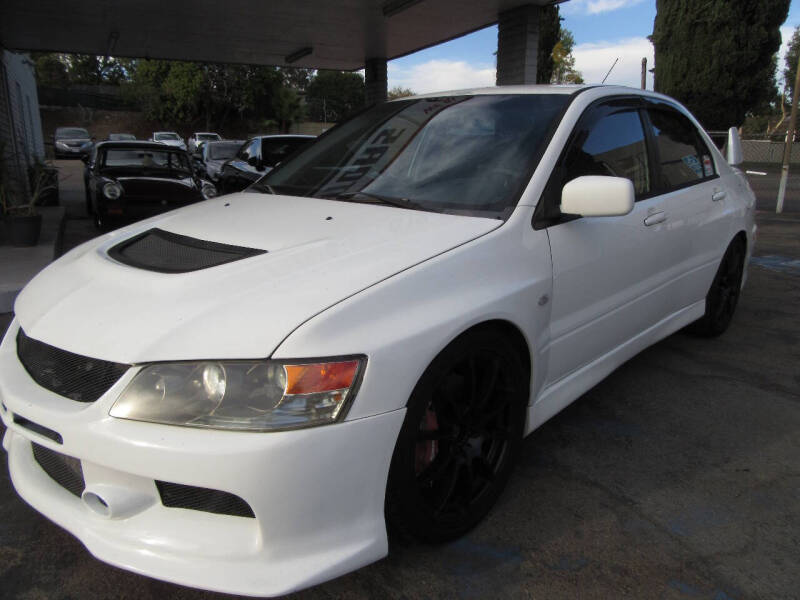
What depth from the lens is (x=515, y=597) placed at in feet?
6.27

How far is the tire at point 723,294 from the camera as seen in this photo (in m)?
4.09

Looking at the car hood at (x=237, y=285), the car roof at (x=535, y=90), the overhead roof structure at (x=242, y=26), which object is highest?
the overhead roof structure at (x=242, y=26)

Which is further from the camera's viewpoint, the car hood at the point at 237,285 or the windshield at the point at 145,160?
the windshield at the point at 145,160

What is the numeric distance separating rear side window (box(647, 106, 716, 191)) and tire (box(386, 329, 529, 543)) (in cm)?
169

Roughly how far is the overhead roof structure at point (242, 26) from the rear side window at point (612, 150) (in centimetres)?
732

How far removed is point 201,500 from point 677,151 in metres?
3.17

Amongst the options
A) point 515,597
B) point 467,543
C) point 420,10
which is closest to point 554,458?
point 467,543

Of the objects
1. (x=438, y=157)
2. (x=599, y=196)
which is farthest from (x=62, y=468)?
(x=599, y=196)

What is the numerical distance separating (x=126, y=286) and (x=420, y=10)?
31.4 feet

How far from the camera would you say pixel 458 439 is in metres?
2.13

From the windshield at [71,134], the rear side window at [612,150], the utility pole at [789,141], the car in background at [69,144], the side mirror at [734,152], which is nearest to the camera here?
the rear side window at [612,150]

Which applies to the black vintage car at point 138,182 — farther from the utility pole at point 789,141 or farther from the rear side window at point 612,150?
the utility pole at point 789,141

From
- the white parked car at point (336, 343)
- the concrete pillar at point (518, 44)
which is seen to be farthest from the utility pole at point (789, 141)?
the white parked car at point (336, 343)

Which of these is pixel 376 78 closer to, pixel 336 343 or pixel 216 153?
pixel 216 153
